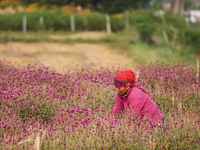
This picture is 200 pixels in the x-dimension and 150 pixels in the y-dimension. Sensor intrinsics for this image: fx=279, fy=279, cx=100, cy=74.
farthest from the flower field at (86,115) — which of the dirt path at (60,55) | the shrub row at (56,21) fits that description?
the shrub row at (56,21)

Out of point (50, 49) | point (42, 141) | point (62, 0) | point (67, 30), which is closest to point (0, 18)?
point (67, 30)

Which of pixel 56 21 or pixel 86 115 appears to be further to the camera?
pixel 56 21

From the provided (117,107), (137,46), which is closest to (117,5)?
(137,46)

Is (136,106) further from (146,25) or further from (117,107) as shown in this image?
(146,25)

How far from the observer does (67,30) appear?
822 inches

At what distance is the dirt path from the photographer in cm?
1108

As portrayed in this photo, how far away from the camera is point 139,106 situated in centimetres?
370

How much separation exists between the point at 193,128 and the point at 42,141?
1.85 meters

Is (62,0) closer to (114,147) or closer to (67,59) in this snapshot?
(67,59)

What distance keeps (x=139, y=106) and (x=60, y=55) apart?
9.57 meters

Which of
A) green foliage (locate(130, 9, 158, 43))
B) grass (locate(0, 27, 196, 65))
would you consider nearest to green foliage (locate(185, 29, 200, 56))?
grass (locate(0, 27, 196, 65))

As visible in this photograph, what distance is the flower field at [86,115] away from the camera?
3.24 metres

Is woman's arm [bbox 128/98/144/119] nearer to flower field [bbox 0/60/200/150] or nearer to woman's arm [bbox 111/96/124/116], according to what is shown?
flower field [bbox 0/60/200/150]

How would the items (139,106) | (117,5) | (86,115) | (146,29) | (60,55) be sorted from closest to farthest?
(139,106) → (86,115) → (60,55) → (146,29) → (117,5)
